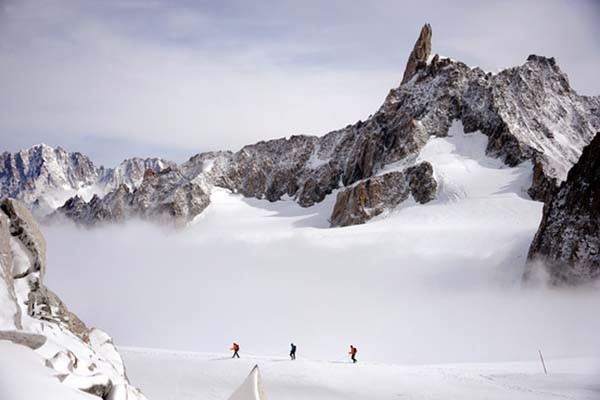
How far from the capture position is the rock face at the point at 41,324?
9422 millimetres

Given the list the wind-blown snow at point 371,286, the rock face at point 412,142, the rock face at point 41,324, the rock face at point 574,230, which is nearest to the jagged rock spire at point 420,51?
the rock face at point 412,142

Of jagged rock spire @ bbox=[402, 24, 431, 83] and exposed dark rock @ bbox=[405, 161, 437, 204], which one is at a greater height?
jagged rock spire @ bbox=[402, 24, 431, 83]

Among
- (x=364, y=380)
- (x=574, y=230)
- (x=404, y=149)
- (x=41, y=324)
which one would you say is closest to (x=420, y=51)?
(x=404, y=149)

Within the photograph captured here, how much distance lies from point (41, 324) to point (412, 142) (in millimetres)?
96430

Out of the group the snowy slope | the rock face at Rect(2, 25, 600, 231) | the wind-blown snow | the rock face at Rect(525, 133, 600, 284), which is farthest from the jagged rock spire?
the snowy slope

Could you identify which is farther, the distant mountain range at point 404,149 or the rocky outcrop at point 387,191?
the distant mountain range at point 404,149

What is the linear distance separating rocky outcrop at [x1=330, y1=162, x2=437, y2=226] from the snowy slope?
6919 centimetres

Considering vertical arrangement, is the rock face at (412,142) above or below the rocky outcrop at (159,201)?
above

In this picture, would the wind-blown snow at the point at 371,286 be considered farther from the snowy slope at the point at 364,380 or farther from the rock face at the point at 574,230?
the snowy slope at the point at 364,380

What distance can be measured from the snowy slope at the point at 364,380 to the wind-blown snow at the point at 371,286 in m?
8.63

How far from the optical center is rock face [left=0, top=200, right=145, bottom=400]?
942cm

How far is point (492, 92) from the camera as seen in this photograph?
→ 10238 centimetres

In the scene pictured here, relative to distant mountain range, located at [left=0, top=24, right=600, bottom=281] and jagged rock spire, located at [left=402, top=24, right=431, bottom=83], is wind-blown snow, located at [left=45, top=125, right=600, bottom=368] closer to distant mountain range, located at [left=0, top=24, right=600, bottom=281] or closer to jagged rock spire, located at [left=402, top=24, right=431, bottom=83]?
distant mountain range, located at [left=0, top=24, right=600, bottom=281]

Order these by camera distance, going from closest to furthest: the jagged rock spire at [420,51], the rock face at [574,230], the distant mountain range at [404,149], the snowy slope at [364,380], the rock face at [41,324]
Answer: the rock face at [41,324] < the snowy slope at [364,380] < the rock face at [574,230] < the distant mountain range at [404,149] < the jagged rock spire at [420,51]
